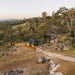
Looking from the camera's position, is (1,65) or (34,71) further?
(1,65)

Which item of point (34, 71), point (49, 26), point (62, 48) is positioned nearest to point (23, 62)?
point (34, 71)

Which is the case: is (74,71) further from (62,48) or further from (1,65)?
(1,65)

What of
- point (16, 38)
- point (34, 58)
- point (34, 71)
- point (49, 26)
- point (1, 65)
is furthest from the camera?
point (16, 38)

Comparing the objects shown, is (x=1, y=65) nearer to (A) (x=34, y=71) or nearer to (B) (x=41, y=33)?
(A) (x=34, y=71)

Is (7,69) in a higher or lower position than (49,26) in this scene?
lower

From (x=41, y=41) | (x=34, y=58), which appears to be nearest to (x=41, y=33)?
(x=41, y=41)

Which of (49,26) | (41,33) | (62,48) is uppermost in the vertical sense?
(49,26)

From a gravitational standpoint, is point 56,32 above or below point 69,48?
above

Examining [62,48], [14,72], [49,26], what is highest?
[49,26]

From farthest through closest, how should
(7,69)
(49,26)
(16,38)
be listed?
(16,38)
(49,26)
(7,69)

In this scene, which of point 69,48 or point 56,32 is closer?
point 69,48
